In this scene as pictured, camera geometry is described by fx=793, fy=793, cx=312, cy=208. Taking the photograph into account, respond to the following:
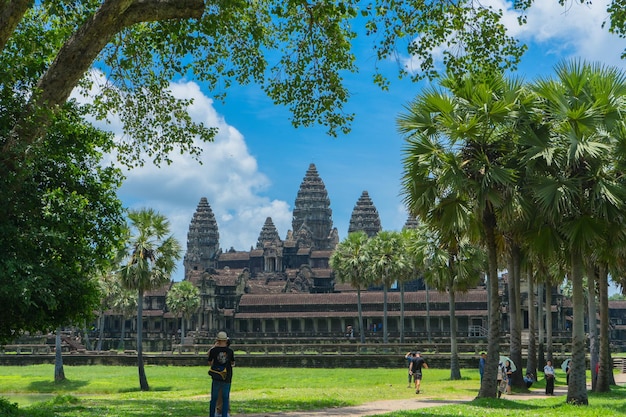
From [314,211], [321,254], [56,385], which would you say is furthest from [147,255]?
[314,211]

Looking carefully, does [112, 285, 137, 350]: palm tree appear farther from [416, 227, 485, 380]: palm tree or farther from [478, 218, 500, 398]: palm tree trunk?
[478, 218, 500, 398]: palm tree trunk

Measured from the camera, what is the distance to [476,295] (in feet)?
273

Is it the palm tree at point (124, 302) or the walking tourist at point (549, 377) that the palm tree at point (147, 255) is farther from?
the palm tree at point (124, 302)

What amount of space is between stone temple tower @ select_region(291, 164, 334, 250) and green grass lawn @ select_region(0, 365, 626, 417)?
101741mm

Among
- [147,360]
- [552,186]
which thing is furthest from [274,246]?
[552,186]

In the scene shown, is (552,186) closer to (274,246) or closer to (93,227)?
(93,227)

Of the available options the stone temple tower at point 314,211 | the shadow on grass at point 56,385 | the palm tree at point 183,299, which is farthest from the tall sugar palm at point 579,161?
the stone temple tower at point 314,211

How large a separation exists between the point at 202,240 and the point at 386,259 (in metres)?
106

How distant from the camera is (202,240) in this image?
6452 inches

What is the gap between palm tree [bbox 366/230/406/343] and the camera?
202 ft

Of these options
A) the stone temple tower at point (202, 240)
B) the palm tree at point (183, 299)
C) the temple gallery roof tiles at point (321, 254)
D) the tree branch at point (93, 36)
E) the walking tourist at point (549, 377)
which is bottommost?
the walking tourist at point (549, 377)

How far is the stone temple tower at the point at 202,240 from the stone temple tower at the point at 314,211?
1764 centimetres

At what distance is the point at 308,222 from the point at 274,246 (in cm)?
1437

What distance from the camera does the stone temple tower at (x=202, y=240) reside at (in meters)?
163
